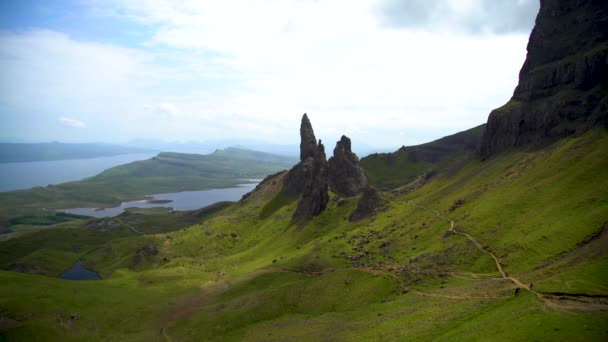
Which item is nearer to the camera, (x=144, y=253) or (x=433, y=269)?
(x=433, y=269)

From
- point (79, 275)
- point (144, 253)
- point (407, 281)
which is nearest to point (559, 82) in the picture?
point (407, 281)

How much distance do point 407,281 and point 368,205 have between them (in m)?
63.5

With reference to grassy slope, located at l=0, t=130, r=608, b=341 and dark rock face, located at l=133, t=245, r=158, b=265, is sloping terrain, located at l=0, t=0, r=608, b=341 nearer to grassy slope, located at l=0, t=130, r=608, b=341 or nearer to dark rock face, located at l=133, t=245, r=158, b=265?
grassy slope, located at l=0, t=130, r=608, b=341

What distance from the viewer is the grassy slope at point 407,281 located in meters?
58.0

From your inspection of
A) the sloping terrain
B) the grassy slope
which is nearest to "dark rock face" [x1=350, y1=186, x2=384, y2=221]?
the sloping terrain

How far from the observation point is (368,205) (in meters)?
147

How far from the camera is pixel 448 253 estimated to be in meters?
89.1

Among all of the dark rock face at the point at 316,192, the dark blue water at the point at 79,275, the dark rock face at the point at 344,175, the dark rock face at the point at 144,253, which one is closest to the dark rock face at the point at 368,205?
the dark rock face at the point at 316,192

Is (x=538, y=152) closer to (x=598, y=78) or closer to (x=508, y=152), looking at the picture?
(x=508, y=152)

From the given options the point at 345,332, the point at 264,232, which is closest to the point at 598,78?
the point at 345,332

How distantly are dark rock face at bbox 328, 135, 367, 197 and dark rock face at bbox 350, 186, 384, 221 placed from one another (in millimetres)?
30403

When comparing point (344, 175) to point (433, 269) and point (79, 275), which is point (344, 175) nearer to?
point (433, 269)

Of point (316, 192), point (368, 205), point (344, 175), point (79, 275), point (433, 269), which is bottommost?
point (79, 275)

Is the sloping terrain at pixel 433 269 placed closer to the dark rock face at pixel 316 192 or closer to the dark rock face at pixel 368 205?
the dark rock face at pixel 368 205
